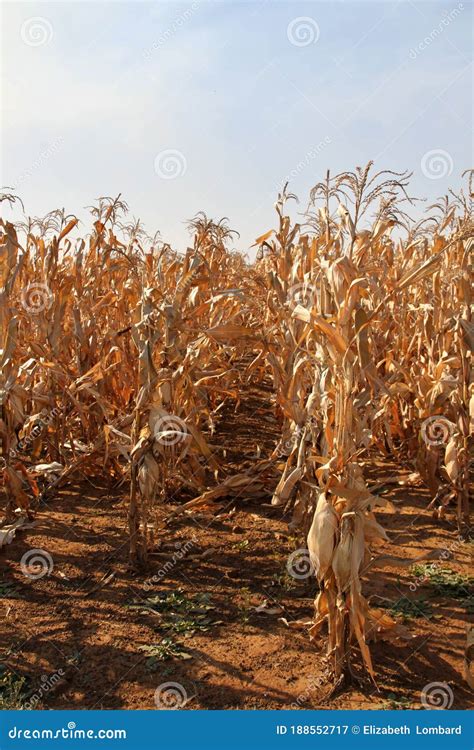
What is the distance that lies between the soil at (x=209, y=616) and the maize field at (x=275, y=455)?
2 centimetres

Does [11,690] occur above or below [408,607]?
below

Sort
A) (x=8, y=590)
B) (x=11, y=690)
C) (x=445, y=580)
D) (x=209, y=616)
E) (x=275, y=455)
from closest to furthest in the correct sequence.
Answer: (x=11, y=690) → (x=209, y=616) → (x=8, y=590) → (x=445, y=580) → (x=275, y=455)

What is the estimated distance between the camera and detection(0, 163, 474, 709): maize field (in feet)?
8.81

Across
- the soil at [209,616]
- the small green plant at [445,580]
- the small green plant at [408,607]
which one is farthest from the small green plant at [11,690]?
the small green plant at [445,580]

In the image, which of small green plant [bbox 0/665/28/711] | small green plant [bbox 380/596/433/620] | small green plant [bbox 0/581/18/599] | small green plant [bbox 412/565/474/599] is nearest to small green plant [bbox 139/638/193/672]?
small green plant [bbox 0/665/28/711]

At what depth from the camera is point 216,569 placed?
382cm

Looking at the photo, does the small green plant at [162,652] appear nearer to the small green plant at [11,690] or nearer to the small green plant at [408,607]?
the small green plant at [11,690]

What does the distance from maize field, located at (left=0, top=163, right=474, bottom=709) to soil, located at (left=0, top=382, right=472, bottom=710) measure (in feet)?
0.06

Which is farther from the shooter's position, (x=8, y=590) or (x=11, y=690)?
(x=8, y=590)

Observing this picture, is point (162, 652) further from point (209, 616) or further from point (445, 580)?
point (445, 580)

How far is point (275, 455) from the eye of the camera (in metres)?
4.51

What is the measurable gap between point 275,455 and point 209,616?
1462 millimetres

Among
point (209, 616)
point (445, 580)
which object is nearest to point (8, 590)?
point (209, 616)

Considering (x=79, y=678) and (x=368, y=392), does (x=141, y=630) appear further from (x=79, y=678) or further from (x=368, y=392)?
(x=368, y=392)
